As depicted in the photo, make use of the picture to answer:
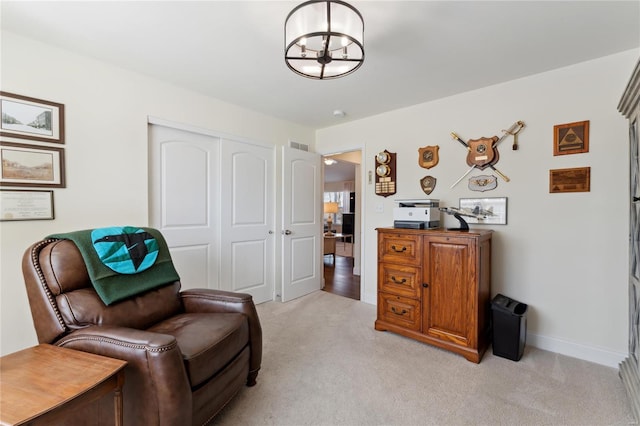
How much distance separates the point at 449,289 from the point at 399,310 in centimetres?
52

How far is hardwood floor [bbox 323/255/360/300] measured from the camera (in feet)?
13.0

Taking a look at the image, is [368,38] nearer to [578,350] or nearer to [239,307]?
[239,307]

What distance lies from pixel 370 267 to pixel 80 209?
2.92m

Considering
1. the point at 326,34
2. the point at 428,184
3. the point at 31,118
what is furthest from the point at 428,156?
the point at 31,118

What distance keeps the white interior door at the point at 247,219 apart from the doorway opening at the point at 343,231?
1.06m

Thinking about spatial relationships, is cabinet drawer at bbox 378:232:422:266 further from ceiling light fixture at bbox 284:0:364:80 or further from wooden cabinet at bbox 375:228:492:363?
ceiling light fixture at bbox 284:0:364:80

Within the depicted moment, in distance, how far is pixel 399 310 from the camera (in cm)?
260

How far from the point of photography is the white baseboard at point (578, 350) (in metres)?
2.10

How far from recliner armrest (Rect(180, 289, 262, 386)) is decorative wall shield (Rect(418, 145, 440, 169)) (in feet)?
7.50

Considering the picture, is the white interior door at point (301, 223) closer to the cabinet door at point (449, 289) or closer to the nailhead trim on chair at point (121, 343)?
the cabinet door at point (449, 289)

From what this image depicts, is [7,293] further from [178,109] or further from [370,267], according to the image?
[370,267]

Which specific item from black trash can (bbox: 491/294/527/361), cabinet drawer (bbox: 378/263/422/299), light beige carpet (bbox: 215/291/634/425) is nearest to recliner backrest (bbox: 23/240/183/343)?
light beige carpet (bbox: 215/291/634/425)

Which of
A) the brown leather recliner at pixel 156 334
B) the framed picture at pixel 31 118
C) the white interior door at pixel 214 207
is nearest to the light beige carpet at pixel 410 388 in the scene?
the brown leather recliner at pixel 156 334

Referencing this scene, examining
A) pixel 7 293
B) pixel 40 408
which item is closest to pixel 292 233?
pixel 7 293
